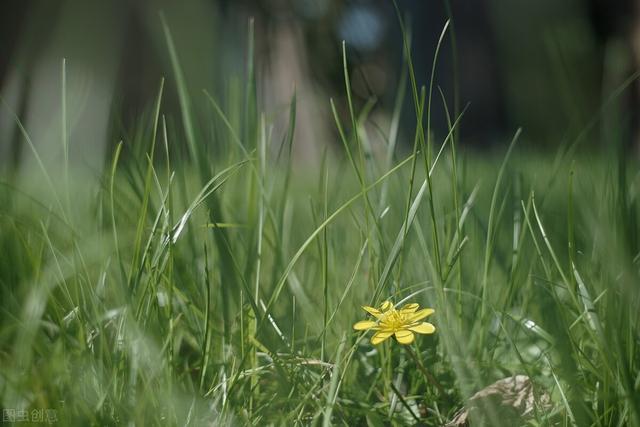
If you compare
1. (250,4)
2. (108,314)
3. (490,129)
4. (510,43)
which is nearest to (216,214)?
(108,314)

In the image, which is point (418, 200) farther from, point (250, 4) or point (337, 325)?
point (250, 4)

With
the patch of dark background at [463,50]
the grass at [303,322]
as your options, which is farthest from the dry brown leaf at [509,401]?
the patch of dark background at [463,50]

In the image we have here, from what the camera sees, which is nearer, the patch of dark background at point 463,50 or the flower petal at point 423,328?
the flower petal at point 423,328

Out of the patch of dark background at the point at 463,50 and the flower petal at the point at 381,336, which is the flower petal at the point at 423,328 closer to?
the flower petal at the point at 381,336

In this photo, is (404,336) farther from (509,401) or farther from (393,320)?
(509,401)

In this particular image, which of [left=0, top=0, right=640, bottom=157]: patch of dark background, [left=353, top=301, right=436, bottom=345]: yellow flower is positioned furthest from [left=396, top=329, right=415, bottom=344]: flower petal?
[left=0, top=0, right=640, bottom=157]: patch of dark background

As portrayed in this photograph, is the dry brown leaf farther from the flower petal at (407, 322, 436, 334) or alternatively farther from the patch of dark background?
the patch of dark background

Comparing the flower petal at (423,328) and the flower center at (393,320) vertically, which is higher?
the flower petal at (423,328)

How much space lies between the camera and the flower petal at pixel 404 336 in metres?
0.44

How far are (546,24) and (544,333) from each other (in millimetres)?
266

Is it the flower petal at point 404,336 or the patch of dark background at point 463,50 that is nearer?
the flower petal at point 404,336

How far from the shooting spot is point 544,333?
1.81ft

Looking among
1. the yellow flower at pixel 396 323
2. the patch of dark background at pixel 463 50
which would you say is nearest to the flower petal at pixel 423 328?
the yellow flower at pixel 396 323

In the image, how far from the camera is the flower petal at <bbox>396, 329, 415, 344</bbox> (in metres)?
0.44
